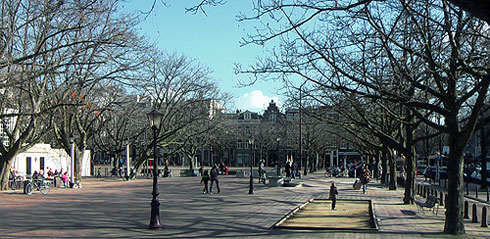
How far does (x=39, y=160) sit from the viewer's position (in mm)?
46594

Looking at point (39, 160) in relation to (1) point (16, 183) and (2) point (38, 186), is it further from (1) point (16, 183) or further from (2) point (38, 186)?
(2) point (38, 186)

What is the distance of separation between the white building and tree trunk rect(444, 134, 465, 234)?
114 feet

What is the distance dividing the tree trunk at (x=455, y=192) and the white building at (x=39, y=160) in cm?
3472

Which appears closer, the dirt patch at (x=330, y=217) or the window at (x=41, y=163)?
the dirt patch at (x=330, y=217)

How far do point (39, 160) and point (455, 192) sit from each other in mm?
41497

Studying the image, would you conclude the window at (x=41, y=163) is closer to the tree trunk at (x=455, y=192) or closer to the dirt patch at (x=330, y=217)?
the dirt patch at (x=330, y=217)

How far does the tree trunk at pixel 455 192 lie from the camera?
44.5 ft

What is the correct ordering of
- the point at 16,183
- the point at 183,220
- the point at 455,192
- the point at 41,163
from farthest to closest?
1. the point at 41,163
2. the point at 16,183
3. the point at 183,220
4. the point at 455,192

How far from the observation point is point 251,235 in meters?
13.3

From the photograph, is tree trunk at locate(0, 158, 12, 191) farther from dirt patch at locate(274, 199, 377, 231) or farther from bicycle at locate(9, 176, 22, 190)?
dirt patch at locate(274, 199, 377, 231)

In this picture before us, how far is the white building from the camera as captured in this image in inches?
1725

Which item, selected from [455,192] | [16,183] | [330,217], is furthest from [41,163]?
[455,192]

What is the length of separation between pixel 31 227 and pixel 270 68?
9195 millimetres

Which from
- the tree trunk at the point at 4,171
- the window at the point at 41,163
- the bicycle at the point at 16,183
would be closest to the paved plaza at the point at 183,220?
the tree trunk at the point at 4,171
